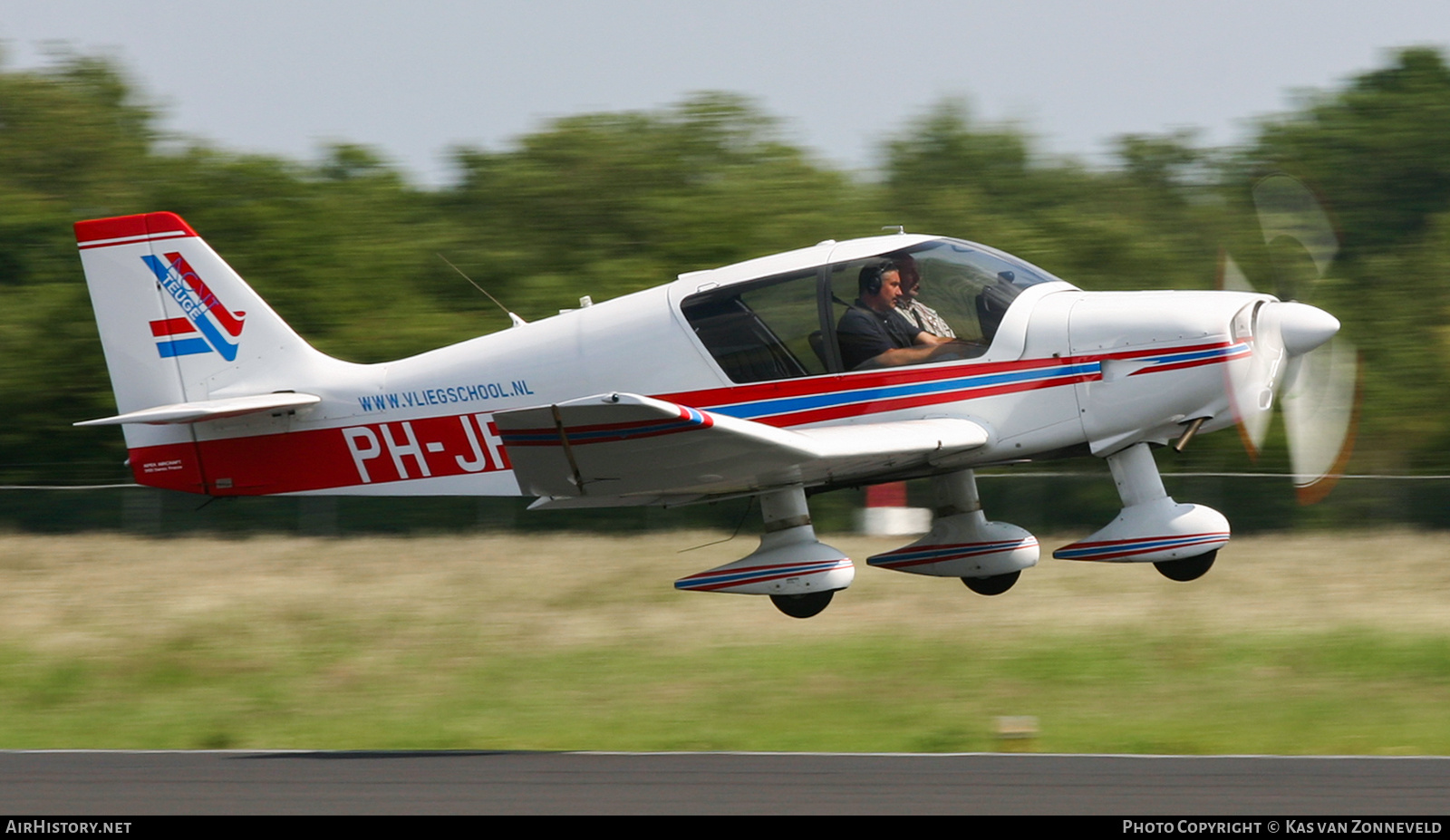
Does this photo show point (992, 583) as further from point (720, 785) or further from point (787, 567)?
point (720, 785)

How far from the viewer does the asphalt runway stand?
23.0ft

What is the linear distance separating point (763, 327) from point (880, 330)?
0.69m

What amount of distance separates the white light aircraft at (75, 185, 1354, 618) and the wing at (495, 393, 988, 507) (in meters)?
0.02

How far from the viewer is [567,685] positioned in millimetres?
11258

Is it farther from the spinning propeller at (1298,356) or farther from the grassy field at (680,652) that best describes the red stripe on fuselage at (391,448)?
the grassy field at (680,652)

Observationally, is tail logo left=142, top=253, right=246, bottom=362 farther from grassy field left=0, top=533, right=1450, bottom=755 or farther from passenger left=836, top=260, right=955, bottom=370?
passenger left=836, top=260, right=955, bottom=370

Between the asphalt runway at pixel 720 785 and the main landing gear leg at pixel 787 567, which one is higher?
the main landing gear leg at pixel 787 567

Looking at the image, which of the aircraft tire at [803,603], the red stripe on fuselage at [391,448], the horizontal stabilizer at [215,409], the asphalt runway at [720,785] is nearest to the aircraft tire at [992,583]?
the aircraft tire at [803,603]

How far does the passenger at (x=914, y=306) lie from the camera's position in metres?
8.63

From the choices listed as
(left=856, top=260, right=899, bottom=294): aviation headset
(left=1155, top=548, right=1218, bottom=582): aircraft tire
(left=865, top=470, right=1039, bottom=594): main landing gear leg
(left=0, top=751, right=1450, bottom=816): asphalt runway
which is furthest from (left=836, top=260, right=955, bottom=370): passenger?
(left=0, top=751, right=1450, bottom=816): asphalt runway

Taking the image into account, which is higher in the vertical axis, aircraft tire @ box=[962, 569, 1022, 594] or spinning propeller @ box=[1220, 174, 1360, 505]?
spinning propeller @ box=[1220, 174, 1360, 505]

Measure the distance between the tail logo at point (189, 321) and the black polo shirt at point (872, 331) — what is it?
420 centimetres

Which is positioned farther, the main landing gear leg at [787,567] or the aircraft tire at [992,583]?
the aircraft tire at [992,583]

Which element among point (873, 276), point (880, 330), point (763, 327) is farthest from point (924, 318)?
point (763, 327)
